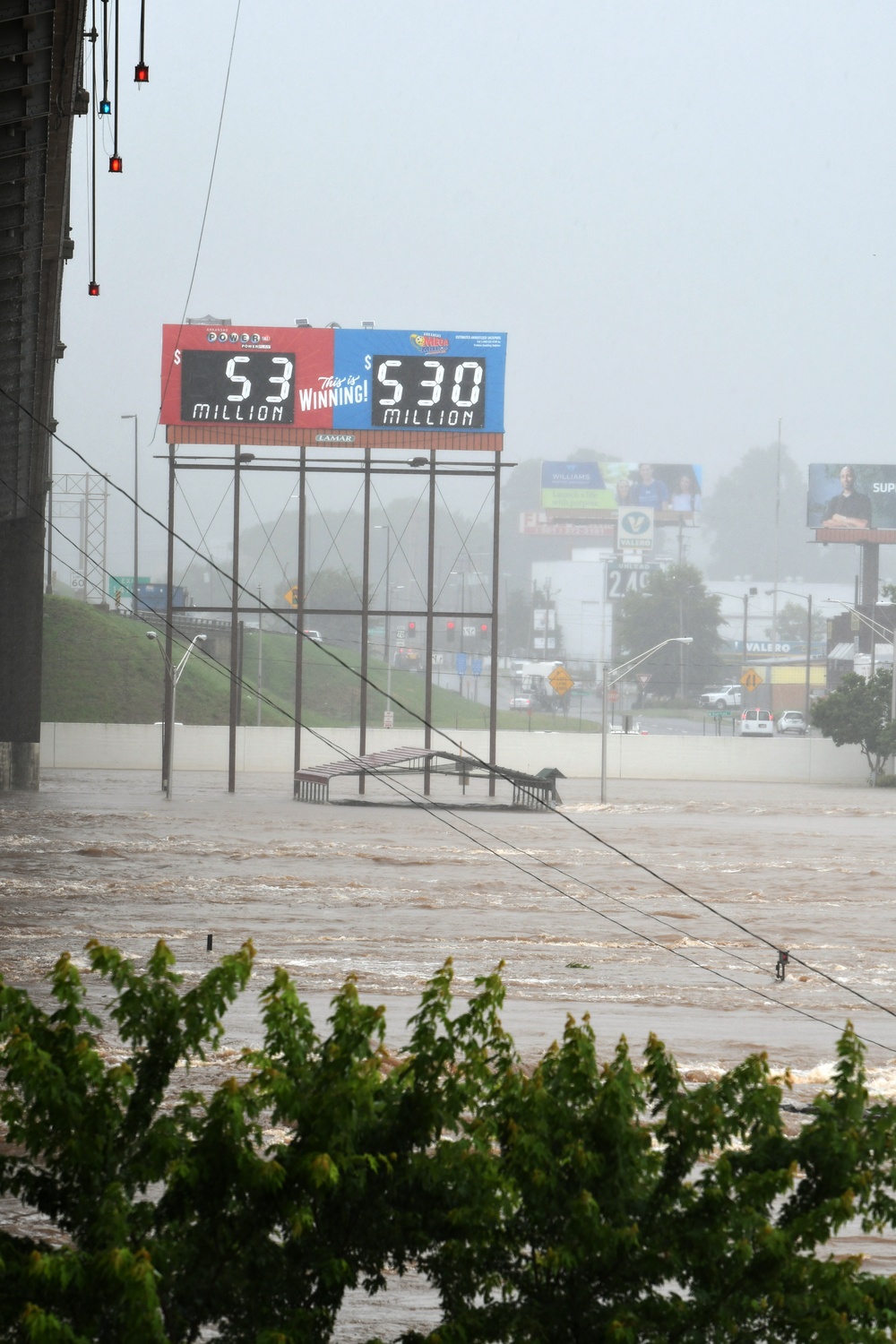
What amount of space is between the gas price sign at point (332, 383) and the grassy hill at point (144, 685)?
1376 cm

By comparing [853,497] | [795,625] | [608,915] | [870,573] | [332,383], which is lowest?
[608,915]

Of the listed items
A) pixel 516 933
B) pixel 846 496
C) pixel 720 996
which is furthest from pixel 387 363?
pixel 846 496

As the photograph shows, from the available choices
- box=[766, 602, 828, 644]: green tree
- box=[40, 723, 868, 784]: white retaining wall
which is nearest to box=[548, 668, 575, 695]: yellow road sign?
box=[40, 723, 868, 784]: white retaining wall

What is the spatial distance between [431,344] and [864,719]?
25290mm

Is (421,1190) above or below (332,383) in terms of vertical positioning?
below

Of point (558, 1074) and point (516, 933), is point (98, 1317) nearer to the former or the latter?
point (558, 1074)

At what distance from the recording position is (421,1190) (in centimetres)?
475

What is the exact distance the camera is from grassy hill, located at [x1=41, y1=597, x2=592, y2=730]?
63.2 meters

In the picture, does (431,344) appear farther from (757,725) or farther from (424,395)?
(757,725)

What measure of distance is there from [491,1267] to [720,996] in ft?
33.7

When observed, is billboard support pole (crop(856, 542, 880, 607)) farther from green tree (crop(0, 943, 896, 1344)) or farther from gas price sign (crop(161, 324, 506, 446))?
green tree (crop(0, 943, 896, 1344))

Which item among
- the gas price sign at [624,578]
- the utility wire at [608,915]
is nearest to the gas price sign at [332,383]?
the utility wire at [608,915]

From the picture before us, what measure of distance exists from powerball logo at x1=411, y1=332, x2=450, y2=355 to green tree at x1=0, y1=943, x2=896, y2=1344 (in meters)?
39.0

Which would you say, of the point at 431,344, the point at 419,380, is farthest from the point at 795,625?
the point at 431,344
